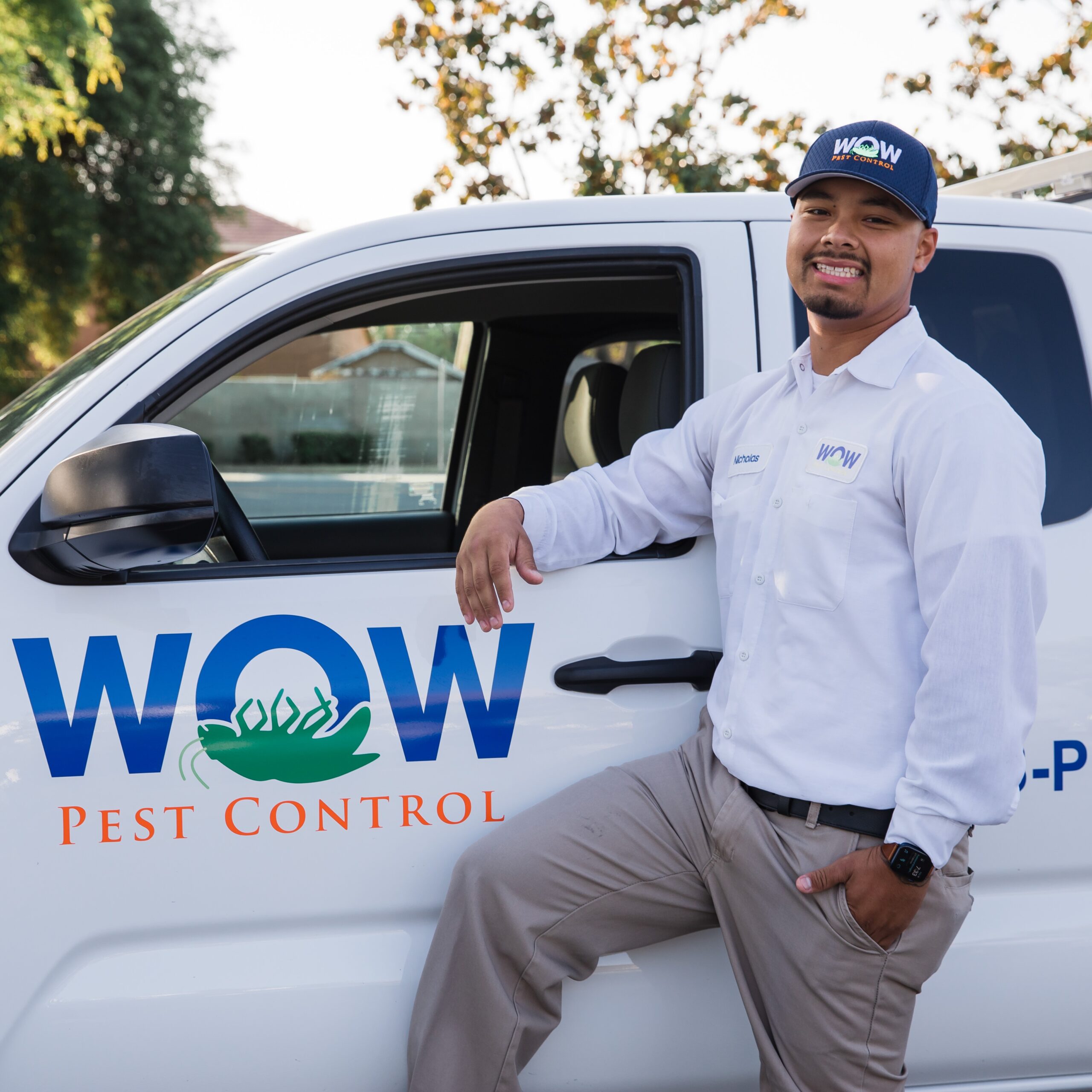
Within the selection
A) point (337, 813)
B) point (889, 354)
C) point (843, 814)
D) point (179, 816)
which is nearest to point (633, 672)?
point (843, 814)

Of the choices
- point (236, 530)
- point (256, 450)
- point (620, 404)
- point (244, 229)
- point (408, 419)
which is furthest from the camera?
point (244, 229)

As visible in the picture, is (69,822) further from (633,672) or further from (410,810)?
(633,672)

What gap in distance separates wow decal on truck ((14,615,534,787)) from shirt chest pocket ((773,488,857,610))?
16.0 inches

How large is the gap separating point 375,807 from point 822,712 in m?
0.67

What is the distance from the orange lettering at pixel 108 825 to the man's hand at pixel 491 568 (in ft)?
1.90

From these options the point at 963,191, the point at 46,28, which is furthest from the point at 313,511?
the point at 46,28

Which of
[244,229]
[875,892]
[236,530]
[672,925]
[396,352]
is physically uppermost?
[244,229]

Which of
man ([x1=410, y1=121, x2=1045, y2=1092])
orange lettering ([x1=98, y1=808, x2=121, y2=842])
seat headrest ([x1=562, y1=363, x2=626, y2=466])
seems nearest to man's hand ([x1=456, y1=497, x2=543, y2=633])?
man ([x1=410, y1=121, x2=1045, y2=1092])

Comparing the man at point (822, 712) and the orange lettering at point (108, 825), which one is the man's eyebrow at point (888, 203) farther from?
the orange lettering at point (108, 825)

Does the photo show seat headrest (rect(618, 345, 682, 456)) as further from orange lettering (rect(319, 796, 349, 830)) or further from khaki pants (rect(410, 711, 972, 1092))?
orange lettering (rect(319, 796, 349, 830))

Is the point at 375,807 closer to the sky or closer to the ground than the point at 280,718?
closer to the ground

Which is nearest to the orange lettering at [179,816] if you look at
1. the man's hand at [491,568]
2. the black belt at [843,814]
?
the man's hand at [491,568]

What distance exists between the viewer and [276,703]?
1661 millimetres

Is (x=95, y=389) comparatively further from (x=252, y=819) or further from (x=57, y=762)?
(x=252, y=819)
